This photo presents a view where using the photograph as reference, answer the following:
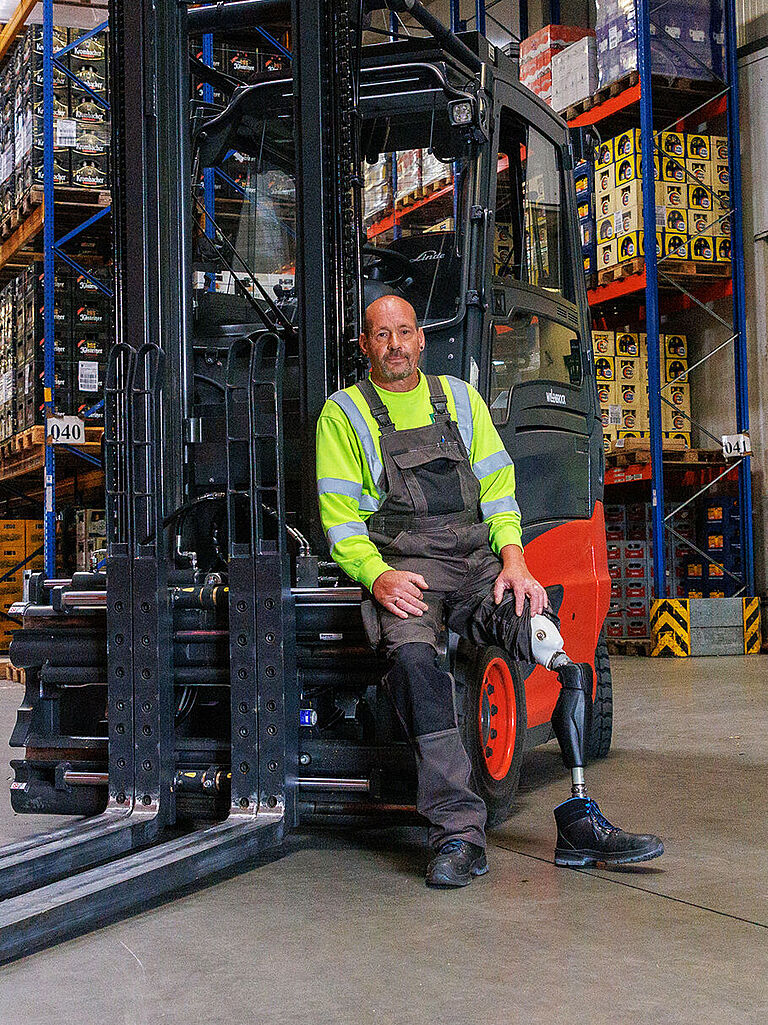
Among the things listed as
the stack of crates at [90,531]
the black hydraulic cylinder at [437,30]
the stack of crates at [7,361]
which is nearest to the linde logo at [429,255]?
the black hydraulic cylinder at [437,30]

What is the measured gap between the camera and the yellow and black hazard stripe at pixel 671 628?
420 inches

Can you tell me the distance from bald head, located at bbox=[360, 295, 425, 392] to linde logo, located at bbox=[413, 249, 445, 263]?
75 cm

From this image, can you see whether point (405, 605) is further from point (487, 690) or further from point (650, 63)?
point (650, 63)

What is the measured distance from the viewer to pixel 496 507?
3.64 metres

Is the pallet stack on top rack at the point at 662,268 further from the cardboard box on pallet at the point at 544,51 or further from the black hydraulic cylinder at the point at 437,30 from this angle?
the black hydraulic cylinder at the point at 437,30

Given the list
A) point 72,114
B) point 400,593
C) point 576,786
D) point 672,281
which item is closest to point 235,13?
point 400,593

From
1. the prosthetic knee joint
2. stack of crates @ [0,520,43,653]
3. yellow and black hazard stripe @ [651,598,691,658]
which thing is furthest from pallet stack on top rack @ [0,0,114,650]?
the prosthetic knee joint

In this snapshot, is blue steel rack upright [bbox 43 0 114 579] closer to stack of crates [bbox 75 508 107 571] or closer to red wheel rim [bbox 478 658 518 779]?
stack of crates [bbox 75 508 107 571]

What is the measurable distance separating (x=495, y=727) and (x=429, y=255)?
1667 mm

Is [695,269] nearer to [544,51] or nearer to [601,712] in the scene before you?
[544,51]

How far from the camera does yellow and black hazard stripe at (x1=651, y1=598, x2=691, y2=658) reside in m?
10.7

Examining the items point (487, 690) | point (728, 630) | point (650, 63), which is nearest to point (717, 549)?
point (728, 630)

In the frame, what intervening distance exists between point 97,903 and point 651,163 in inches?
375

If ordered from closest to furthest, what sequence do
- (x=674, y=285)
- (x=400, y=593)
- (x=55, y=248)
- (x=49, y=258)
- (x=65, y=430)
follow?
(x=400, y=593) < (x=65, y=430) < (x=49, y=258) < (x=55, y=248) < (x=674, y=285)
